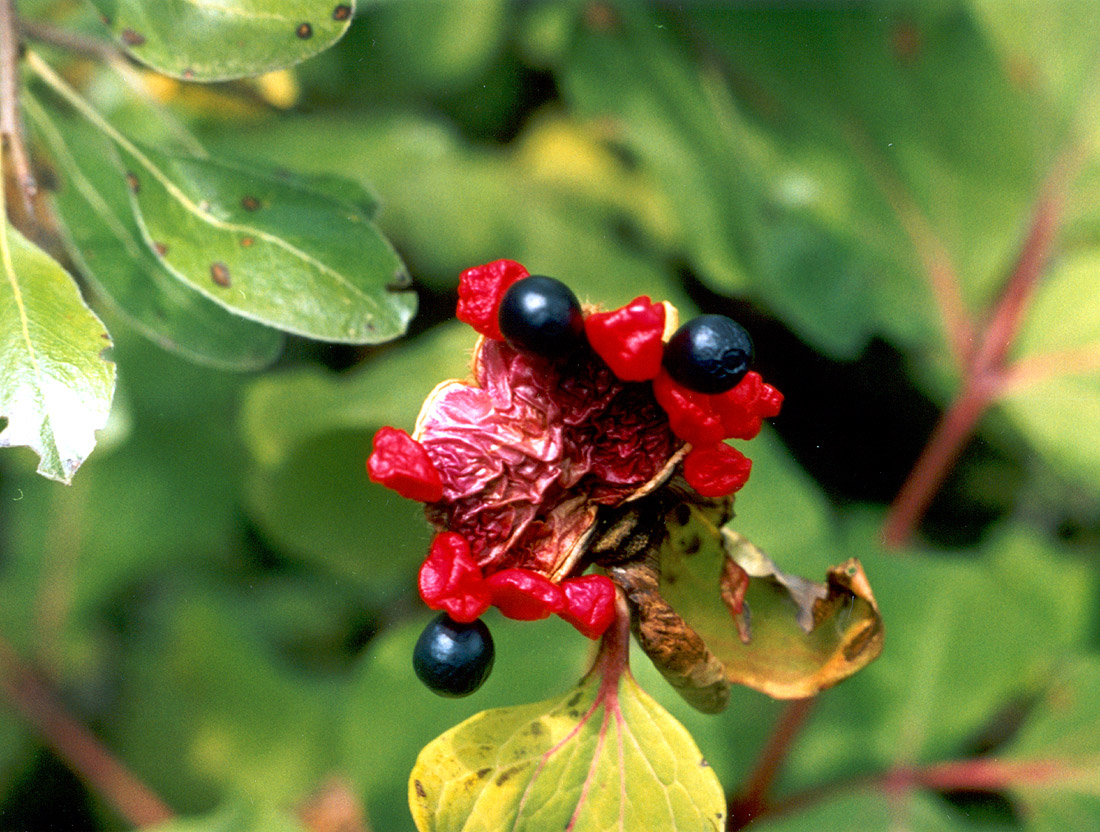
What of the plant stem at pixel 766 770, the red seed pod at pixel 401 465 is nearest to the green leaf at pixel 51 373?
the red seed pod at pixel 401 465

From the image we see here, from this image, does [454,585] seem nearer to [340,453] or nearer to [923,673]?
[340,453]

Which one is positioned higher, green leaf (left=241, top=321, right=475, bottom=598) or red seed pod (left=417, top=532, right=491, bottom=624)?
red seed pod (left=417, top=532, right=491, bottom=624)

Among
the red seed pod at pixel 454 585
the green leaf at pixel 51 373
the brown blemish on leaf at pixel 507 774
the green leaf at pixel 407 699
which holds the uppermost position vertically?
the green leaf at pixel 51 373

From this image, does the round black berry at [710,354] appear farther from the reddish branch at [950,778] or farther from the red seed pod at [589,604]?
the reddish branch at [950,778]

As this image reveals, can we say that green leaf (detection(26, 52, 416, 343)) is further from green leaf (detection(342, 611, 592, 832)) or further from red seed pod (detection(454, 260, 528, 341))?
green leaf (detection(342, 611, 592, 832))

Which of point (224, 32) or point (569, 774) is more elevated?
point (224, 32)

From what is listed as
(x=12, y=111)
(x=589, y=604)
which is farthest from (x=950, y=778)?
(x=12, y=111)

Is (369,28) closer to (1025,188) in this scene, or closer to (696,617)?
(1025,188)

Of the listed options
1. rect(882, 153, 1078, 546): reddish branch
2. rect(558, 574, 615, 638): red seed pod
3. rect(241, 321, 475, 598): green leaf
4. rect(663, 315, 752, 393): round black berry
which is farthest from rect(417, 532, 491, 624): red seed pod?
rect(882, 153, 1078, 546): reddish branch
